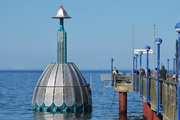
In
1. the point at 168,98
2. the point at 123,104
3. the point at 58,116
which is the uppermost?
the point at 168,98

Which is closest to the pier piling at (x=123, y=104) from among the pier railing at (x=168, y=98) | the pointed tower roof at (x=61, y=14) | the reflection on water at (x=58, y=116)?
the reflection on water at (x=58, y=116)

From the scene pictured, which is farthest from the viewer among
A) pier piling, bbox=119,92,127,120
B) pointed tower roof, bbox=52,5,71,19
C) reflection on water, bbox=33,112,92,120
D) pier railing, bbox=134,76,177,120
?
pier piling, bbox=119,92,127,120

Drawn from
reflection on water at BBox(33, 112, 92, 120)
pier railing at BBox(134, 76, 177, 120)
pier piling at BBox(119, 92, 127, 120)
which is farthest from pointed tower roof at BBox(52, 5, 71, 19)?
pier railing at BBox(134, 76, 177, 120)

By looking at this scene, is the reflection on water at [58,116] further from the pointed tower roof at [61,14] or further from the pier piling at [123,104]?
the pointed tower roof at [61,14]

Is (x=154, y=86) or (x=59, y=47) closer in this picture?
(x=154, y=86)

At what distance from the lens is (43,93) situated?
40.8 m

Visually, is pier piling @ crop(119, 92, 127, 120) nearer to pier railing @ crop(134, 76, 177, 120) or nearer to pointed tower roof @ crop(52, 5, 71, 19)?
pointed tower roof @ crop(52, 5, 71, 19)

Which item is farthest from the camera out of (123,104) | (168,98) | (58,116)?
(123,104)

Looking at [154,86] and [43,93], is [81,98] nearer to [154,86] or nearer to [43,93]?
[43,93]

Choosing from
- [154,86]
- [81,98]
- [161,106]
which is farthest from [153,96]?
[81,98]

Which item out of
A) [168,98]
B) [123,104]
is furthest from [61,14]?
[168,98]

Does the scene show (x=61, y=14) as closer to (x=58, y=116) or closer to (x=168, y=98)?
(x=58, y=116)

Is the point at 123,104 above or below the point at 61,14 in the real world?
below

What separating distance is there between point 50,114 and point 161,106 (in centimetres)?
1798
